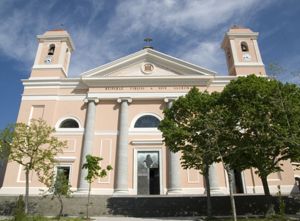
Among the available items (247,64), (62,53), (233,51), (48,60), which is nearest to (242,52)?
(233,51)

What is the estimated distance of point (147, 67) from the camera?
28.9 m

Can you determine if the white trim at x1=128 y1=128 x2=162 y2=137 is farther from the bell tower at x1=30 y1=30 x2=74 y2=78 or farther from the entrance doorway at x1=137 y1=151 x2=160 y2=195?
the bell tower at x1=30 y1=30 x2=74 y2=78

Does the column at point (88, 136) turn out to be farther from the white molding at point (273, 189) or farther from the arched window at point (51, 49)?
the white molding at point (273, 189)

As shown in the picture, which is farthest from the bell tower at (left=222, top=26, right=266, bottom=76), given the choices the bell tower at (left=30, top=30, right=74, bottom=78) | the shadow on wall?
the bell tower at (left=30, top=30, right=74, bottom=78)

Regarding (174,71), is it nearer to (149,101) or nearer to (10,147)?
(149,101)

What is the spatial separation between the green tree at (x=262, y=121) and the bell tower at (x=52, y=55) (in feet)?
67.1

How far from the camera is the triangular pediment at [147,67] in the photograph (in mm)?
28094

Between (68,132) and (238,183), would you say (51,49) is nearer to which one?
(68,132)

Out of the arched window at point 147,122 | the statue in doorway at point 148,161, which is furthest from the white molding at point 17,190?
the arched window at point 147,122

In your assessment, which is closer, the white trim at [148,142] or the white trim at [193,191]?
the white trim at [193,191]

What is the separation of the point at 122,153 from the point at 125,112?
4176mm

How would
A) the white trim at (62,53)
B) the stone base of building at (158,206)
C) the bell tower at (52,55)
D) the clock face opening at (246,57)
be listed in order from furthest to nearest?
the clock face opening at (246,57)
the white trim at (62,53)
the bell tower at (52,55)
the stone base of building at (158,206)

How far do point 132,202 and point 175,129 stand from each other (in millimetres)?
6181

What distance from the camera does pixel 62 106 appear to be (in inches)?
1083
